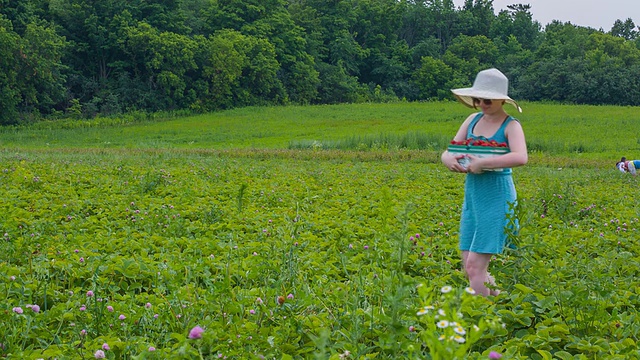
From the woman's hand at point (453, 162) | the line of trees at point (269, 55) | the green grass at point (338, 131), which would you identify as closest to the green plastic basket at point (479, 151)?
the woman's hand at point (453, 162)

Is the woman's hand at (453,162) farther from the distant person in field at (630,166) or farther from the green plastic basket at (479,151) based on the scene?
the distant person in field at (630,166)

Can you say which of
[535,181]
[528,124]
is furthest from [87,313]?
[528,124]

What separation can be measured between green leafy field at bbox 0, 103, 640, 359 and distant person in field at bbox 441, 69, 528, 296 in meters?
0.18

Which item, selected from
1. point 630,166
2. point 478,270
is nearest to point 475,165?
point 478,270

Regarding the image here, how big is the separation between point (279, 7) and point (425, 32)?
28853mm

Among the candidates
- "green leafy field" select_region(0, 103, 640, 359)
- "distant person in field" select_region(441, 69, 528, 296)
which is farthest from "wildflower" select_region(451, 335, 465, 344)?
"distant person in field" select_region(441, 69, 528, 296)

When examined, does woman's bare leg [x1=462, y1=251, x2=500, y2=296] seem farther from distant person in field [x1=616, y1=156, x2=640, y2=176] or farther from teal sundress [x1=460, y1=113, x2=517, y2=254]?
distant person in field [x1=616, y1=156, x2=640, y2=176]

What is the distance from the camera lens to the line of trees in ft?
139

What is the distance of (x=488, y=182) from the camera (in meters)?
3.90

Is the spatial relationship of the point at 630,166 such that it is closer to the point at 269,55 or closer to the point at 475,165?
the point at 475,165

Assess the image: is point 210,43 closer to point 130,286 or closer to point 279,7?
point 279,7

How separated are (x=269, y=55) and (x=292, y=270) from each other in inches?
2075

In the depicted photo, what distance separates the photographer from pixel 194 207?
24.0 ft

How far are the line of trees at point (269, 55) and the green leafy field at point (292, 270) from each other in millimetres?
32283
